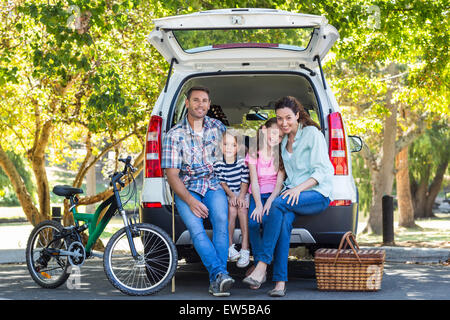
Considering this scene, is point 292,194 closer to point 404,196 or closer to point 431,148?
point 404,196

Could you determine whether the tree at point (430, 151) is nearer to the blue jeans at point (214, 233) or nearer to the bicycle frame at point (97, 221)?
the bicycle frame at point (97, 221)

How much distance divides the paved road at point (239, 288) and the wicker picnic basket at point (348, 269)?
0.08 m

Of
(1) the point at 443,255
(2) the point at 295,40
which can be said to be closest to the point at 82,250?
(1) the point at 443,255

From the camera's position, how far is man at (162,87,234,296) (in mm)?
5945

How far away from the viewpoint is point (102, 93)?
1011 centimetres

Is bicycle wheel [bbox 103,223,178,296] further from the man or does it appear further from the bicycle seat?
the bicycle seat

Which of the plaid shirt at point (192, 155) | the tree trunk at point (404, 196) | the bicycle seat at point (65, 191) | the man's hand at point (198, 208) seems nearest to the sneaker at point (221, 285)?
the man's hand at point (198, 208)

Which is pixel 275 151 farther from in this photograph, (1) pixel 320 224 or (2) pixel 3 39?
(2) pixel 3 39

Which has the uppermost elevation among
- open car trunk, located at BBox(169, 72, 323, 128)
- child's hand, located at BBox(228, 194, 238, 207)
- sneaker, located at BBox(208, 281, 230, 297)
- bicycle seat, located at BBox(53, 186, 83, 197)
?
open car trunk, located at BBox(169, 72, 323, 128)

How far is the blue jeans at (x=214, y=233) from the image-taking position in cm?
593

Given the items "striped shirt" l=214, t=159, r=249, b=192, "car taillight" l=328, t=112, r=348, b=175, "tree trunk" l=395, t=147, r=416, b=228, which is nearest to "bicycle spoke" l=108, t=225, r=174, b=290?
"striped shirt" l=214, t=159, r=249, b=192

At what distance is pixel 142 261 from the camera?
20.4 feet

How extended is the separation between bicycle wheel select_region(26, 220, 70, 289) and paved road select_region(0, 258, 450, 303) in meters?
0.10

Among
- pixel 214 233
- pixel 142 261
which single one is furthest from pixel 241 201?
pixel 142 261
